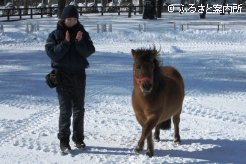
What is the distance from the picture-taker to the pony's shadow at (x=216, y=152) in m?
6.16

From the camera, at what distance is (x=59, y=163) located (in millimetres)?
5918

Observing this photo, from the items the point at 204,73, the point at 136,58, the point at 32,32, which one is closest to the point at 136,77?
the point at 136,58

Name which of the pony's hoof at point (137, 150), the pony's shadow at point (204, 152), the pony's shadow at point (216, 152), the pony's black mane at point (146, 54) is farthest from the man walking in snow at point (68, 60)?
the pony's shadow at point (216, 152)

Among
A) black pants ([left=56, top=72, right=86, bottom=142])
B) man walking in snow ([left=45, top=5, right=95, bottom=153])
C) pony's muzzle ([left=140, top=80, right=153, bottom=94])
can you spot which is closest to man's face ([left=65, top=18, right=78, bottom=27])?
man walking in snow ([left=45, top=5, right=95, bottom=153])

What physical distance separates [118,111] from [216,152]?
3052 millimetres

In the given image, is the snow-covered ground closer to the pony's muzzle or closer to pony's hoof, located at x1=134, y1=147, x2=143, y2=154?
pony's hoof, located at x1=134, y1=147, x2=143, y2=154

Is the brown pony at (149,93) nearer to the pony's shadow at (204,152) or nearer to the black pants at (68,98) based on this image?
the pony's shadow at (204,152)

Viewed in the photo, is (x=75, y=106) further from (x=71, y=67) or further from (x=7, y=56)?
(x=7, y=56)

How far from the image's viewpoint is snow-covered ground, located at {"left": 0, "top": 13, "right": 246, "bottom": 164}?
20.8 ft

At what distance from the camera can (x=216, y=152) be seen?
255 inches

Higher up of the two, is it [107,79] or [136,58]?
[136,58]

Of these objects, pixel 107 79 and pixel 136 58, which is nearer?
pixel 136 58

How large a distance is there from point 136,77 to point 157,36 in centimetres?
1960

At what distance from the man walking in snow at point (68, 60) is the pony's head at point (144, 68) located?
74 cm
